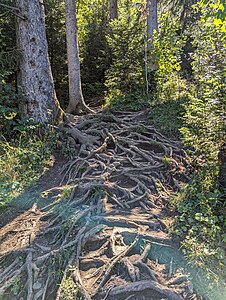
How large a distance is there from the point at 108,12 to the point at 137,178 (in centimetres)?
788

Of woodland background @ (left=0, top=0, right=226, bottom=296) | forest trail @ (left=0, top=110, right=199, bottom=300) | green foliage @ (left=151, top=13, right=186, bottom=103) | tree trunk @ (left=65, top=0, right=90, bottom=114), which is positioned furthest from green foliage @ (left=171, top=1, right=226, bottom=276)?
tree trunk @ (left=65, top=0, right=90, bottom=114)

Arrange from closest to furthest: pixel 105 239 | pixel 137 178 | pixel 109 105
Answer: pixel 105 239
pixel 137 178
pixel 109 105

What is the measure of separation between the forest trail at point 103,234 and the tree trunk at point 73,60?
2368 millimetres

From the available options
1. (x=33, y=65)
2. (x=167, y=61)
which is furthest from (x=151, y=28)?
(x=33, y=65)

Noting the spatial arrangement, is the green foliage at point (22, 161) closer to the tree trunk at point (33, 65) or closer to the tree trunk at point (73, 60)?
the tree trunk at point (33, 65)

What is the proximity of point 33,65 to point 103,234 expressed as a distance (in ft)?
13.4

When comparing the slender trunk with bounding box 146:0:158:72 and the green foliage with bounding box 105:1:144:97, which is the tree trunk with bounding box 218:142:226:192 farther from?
the slender trunk with bounding box 146:0:158:72

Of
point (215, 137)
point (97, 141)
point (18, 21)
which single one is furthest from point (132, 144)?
point (18, 21)

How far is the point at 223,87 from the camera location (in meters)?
3.54

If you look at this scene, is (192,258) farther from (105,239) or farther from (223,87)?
(223,87)

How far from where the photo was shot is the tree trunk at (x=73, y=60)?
21.2ft

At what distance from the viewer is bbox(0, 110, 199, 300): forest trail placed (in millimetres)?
2404

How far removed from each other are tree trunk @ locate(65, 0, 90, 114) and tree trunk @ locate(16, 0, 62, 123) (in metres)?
0.98

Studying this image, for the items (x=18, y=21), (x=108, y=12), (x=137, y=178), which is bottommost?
(x=137, y=178)
